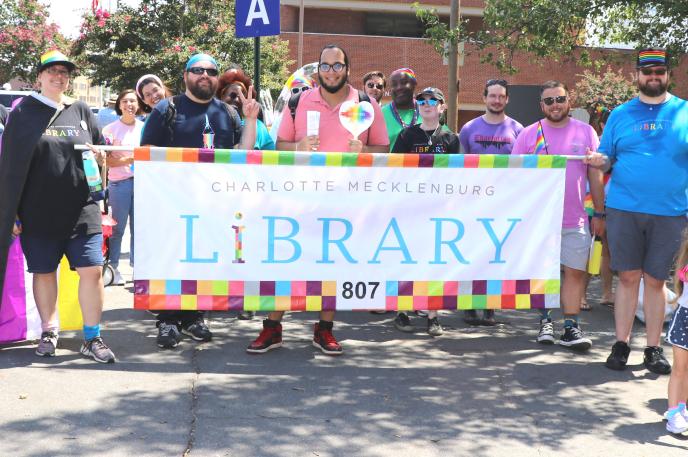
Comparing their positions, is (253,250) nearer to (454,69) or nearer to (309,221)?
(309,221)

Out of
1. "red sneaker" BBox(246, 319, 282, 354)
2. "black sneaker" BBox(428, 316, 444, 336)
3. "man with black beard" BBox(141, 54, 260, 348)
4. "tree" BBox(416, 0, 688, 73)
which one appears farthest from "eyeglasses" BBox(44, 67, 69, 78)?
"tree" BBox(416, 0, 688, 73)

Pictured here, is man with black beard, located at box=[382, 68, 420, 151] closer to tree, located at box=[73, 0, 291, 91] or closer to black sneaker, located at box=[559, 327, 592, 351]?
black sneaker, located at box=[559, 327, 592, 351]

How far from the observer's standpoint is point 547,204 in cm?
614

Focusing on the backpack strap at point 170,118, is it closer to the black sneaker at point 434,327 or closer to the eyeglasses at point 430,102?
the eyeglasses at point 430,102

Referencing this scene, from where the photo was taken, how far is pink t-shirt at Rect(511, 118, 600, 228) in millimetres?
6445

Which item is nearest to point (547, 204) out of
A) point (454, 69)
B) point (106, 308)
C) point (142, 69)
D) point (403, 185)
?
point (403, 185)

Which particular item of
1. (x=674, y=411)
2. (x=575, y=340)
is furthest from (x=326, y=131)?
(x=674, y=411)

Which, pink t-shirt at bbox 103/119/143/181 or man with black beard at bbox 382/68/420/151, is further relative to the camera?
pink t-shirt at bbox 103/119/143/181

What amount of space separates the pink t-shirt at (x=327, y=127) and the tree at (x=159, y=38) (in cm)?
1806

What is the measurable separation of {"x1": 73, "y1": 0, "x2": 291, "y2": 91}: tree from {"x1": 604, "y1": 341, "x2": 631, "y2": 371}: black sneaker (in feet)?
64.0

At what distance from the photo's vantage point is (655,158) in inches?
229

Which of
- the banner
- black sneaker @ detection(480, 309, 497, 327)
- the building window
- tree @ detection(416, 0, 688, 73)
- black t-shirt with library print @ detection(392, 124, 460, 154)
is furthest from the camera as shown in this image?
the building window

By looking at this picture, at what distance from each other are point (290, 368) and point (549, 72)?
31.8m

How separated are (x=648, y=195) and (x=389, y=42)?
31687 millimetres
